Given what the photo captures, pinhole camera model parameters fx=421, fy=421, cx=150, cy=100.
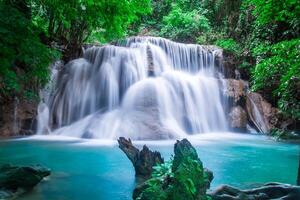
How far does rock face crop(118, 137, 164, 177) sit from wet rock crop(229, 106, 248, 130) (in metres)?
12.3

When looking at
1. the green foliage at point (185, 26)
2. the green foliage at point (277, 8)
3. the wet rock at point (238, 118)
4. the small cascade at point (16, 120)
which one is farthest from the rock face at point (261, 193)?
the green foliage at point (185, 26)

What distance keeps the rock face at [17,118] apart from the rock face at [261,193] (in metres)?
12.1

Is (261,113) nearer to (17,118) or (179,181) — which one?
(17,118)

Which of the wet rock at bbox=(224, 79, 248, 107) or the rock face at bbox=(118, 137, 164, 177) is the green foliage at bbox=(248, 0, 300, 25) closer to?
the rock face at bbox=(118, 137, 164, 177)

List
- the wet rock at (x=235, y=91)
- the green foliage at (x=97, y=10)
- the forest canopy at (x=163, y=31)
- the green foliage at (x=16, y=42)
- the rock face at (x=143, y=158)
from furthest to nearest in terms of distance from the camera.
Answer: the wet rock at (x=235, y=91)
the rock face at (x=143, y=158)
the green foliage at (x=97, y=10)
the forest canopy at (x=163, y=31)
the green foliage at (x=16, y=42)

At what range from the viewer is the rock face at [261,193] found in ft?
19.7

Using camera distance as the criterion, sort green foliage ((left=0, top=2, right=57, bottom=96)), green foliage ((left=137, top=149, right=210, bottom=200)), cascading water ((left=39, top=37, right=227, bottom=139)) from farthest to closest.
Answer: cascading water ((left=39, top=37, right=227, bottom=139)) < green foliage ((left=0, top=2, right=57, bottom=96)) < green foliage ((left=137, top=149, right=210, bottom=200))

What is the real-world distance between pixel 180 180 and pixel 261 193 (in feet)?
7.08

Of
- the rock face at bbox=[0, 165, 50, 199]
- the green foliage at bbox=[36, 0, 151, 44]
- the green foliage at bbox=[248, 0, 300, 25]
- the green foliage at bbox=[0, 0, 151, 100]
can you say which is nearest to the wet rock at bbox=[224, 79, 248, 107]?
Answer: the green foliage at bbox=[0, 0, 151, 100]

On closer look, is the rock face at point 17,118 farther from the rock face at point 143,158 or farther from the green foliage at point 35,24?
the rock face at point 143,158

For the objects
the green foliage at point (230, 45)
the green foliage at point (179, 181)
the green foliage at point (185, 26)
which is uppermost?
the green foliage at point (185, 26)

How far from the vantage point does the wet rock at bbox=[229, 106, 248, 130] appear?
795 inches

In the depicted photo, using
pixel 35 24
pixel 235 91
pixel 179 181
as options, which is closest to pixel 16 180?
pixel 35 24

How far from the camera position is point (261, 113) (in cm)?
2088
